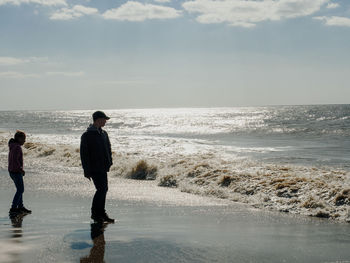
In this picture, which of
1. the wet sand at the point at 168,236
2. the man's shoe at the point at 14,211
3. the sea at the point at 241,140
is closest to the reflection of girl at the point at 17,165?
the man's shoe at the point at 14,211

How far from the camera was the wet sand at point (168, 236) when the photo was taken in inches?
192

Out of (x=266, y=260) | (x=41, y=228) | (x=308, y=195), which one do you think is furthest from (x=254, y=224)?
(x=41, y=228)

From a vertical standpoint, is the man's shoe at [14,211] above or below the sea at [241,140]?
above

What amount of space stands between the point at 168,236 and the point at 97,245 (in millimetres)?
1052

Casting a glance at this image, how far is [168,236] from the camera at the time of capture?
5.74 metres

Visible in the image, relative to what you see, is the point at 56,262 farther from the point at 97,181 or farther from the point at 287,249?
the point at 287,249

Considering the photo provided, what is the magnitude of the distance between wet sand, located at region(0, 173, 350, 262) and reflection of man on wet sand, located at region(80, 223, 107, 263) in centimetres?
1

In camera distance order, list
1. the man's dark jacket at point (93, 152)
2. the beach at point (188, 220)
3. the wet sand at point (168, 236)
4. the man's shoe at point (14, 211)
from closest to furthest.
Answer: the wet sand at point (168, 236)
the beach at point (188, 220)
the man's dark jacket at point (93, 152)
the man's shoe at point (14, 211)

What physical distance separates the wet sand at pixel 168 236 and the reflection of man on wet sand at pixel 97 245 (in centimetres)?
1

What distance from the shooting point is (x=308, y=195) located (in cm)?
891

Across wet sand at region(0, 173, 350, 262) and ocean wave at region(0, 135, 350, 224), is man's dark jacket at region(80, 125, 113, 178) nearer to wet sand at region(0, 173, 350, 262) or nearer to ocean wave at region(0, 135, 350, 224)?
wet sand at region(0, 173, 350, 262)

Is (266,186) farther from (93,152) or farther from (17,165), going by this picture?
(17,165)

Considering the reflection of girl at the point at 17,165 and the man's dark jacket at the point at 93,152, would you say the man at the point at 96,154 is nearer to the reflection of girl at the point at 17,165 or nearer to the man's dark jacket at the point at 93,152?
the man's dark jacket at the point at 93,152

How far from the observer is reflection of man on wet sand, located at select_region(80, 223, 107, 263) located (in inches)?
186
